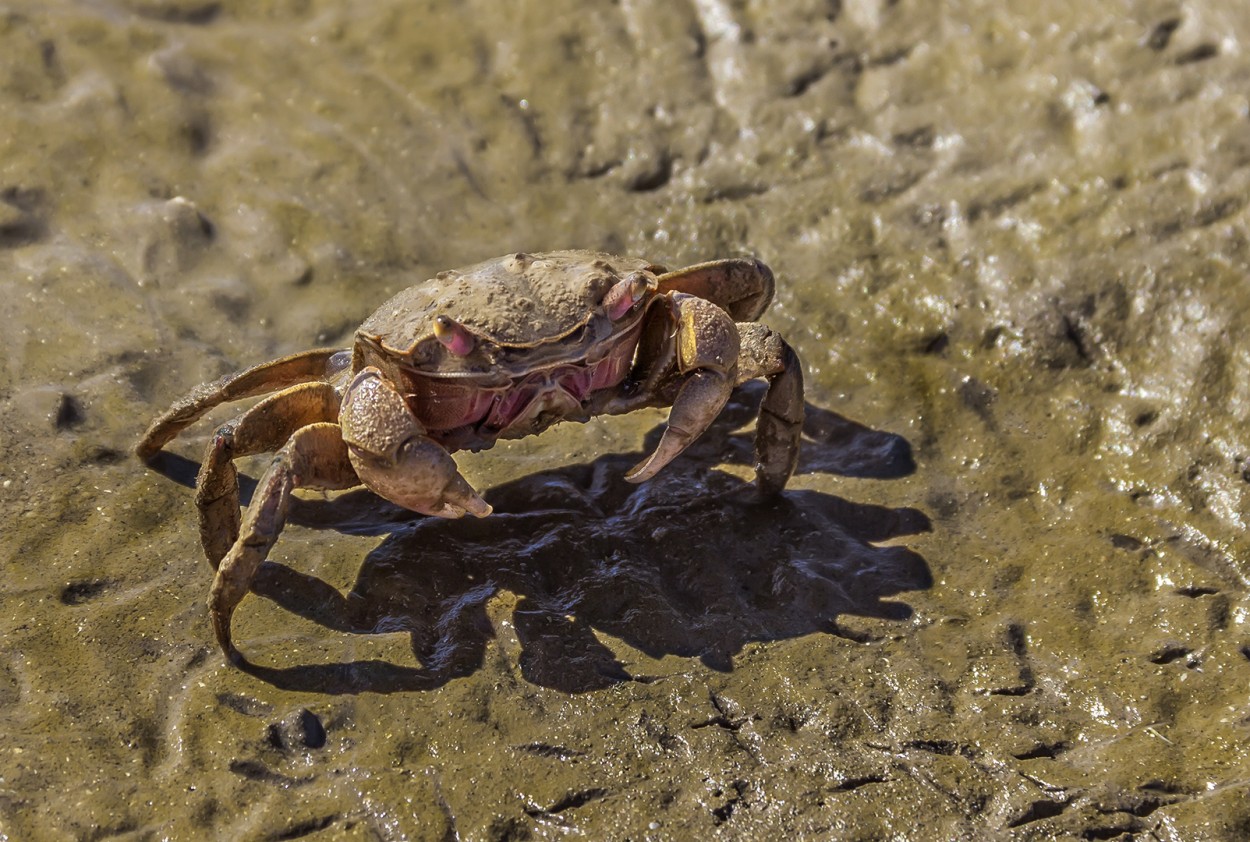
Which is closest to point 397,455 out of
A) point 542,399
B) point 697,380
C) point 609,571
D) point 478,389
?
point 478,389

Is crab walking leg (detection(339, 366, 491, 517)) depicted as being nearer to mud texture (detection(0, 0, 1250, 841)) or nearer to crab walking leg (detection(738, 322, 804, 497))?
mud texture (detection(0, 0, 1250, 841))

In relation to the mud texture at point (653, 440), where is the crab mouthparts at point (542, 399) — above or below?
above

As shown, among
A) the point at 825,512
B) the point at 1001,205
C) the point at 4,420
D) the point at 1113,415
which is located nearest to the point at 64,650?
the point at 4,420

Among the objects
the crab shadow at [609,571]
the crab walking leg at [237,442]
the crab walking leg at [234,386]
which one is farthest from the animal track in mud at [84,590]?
the crab walking leg at [234,386]

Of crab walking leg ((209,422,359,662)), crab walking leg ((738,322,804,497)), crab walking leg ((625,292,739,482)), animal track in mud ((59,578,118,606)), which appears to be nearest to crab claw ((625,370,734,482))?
crab walking leg ((625,292,739,482))

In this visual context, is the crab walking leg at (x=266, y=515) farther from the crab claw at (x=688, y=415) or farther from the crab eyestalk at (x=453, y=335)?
the crab claw at (x=688, y=415)

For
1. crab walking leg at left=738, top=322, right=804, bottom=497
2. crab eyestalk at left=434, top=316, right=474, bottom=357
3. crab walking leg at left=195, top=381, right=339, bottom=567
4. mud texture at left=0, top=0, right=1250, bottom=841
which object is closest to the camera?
mud texture at left=0, top=0, right=1250, bottom=841
